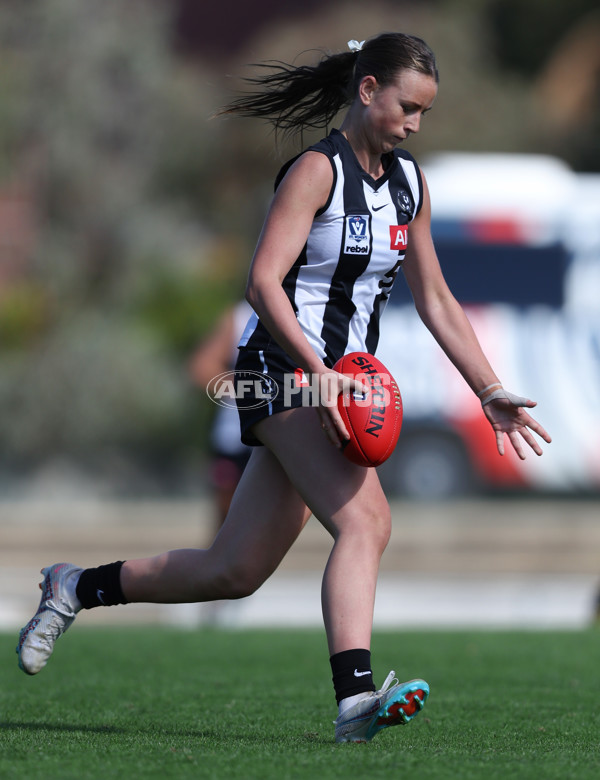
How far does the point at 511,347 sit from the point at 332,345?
14.0 meters

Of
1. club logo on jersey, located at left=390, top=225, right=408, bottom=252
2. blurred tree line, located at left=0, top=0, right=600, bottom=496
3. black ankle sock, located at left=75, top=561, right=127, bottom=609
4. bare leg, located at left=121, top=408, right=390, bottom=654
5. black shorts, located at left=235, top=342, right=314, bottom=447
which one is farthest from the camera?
blurred tree line, located at left=0, top=0, right=600, bottom=496

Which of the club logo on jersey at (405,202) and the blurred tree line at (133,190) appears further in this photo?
the blurred tree line at (133,190)

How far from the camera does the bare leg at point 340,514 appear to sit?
361cm

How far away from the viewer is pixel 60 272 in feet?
77.5

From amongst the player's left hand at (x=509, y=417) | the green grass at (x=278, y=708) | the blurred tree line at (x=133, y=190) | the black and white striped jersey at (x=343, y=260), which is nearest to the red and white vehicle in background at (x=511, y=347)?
the blurred tree line at (x=133, y=190)

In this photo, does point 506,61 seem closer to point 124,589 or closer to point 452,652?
point 452,652

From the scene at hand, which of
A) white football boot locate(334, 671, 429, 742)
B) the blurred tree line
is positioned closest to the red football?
white football boot locate(334, 671, 429, 742)

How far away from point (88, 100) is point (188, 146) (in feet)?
13.1

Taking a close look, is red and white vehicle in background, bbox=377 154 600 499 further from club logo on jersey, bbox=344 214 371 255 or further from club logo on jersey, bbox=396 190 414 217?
club logo on jersey, bbox=344 214 371 255

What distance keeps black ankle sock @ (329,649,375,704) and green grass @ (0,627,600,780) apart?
149mm

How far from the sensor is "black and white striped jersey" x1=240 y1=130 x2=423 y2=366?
12.3 feet

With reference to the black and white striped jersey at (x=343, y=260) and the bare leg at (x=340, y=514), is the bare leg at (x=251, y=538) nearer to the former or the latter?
the bare leg at (x=340, y=514)

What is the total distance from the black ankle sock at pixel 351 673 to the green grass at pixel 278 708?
0.15 m

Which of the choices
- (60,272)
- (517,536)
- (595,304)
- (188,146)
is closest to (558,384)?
(595,304)
